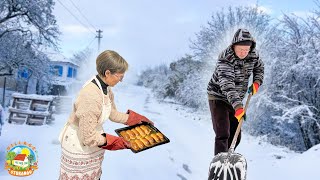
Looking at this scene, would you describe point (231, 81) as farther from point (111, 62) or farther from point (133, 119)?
point (111, 62)

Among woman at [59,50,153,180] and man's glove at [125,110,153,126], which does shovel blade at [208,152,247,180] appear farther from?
woman at [59,50,153,180]

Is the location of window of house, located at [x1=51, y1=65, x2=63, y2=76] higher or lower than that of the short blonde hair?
lower

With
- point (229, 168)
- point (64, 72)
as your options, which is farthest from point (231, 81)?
point (64, 72)

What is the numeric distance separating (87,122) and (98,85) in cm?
32

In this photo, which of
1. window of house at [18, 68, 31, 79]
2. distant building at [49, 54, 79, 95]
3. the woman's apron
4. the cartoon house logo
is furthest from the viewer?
distant building at [49, 54, 79, 95]

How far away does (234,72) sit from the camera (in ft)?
13.5

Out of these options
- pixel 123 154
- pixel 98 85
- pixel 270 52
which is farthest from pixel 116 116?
pixel 270 52

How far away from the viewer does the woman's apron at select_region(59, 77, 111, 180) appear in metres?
2.63

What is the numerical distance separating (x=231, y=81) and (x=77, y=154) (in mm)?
1963

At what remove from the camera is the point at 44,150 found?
5.76 meters

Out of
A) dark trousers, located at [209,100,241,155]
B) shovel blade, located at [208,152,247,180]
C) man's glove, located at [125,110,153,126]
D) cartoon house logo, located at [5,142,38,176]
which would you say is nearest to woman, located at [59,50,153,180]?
man's glove, located at [125,110,153,126]

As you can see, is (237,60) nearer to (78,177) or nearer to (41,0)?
(78,177)

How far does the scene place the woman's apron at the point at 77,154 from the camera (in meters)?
2.63

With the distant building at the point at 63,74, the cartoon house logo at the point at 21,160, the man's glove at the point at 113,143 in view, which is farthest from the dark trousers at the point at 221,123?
the distant building at the point at 63,74
